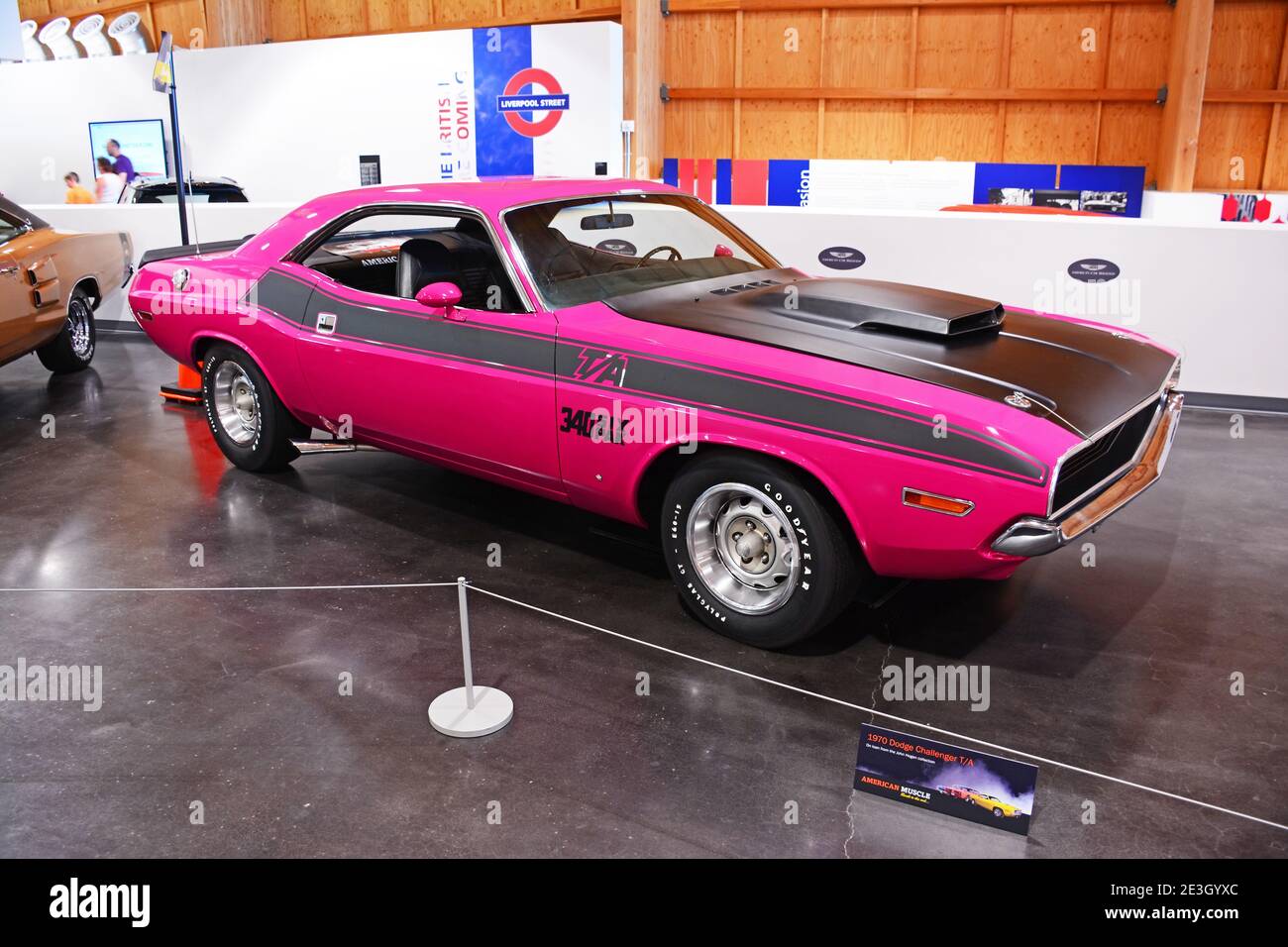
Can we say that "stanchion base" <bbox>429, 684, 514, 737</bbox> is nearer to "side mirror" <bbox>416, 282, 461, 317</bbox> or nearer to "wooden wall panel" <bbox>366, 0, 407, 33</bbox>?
"side mirror" <bbox>416, 282, 461, 317</bbox>

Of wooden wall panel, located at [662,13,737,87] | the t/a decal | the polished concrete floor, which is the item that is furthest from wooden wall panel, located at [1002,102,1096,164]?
the t/a decal

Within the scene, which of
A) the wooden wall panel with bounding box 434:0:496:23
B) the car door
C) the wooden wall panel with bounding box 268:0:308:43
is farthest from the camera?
the wooden wall panel with bounding box 268:0:308:43

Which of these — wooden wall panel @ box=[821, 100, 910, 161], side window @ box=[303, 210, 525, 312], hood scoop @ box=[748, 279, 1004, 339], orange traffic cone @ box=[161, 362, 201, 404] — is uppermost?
wooden wall panel @ box=[821, 100, 910, 161]

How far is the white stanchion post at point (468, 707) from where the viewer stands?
9.96 ft

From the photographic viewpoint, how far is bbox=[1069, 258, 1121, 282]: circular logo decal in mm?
6641

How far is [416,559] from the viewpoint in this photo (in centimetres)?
435

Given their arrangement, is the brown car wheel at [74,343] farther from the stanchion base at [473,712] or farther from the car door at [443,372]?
the stanchion base at [473,712]

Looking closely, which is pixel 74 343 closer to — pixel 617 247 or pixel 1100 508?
pixel 617 247

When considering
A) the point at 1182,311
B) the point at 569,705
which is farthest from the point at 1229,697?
the point at 1182,311

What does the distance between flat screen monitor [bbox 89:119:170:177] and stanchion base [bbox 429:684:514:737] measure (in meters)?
13.4

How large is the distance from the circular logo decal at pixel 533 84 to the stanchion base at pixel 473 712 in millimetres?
9600

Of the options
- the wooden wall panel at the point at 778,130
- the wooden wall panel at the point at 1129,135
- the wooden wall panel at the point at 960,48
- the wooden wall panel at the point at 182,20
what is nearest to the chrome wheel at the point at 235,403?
the wooden wall panel at the point at 778,130
